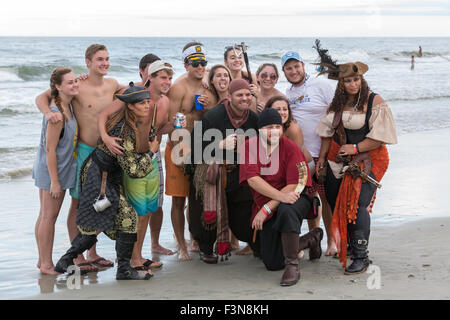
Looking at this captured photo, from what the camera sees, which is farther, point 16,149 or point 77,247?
point 16,149

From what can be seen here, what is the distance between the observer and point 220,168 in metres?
4.93

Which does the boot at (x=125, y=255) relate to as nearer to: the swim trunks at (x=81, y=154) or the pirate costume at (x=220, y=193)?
the swim trunks at (x=81, y=154)

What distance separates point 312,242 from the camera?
4879mm

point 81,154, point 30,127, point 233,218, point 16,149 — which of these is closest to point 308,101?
point 233,218

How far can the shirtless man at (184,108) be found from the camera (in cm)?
527

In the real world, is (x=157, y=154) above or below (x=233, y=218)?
above

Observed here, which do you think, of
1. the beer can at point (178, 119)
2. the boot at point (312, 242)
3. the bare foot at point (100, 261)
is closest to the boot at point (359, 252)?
the boot at point (312, 242)

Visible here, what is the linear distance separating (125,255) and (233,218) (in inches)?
40.8

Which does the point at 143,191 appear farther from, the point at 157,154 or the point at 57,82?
the point at 57,82

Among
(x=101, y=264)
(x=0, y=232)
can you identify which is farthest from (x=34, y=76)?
(x=101, y=264)

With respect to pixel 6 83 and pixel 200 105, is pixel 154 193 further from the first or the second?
pixel 6 83

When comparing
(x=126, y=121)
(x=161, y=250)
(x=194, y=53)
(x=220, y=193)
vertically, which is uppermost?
(x=194, y=53)

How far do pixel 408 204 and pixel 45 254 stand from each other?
4370mm

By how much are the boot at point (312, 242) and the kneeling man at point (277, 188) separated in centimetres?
11
